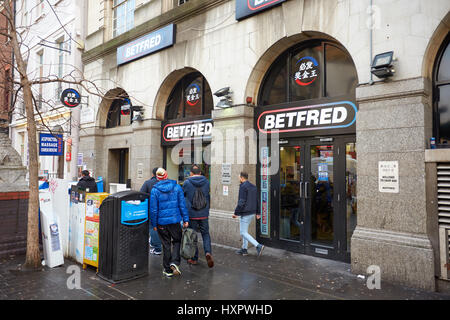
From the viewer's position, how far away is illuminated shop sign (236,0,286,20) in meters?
7.55

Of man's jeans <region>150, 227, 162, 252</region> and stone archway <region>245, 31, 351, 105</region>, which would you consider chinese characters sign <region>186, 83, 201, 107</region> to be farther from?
man's jeans <region>150, 227, 162, 252</region>

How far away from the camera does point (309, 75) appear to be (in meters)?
7.50

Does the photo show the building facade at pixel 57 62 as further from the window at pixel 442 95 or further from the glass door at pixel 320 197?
the window at pixel 442 95

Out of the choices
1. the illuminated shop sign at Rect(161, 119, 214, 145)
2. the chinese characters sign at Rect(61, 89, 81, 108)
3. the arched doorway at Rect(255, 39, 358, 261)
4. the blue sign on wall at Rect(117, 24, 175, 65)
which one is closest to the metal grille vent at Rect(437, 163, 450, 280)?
the arched doorway at Rect(255, 39, 358, 261)

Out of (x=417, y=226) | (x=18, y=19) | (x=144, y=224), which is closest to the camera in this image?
(x=417, y=226)

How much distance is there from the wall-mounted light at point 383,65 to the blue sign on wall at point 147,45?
644 cm

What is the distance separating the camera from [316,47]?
24.4 ft

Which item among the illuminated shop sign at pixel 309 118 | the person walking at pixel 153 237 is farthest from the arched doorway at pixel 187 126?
the person walking at pixel 153 237

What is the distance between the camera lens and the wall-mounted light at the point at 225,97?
8.21 meters

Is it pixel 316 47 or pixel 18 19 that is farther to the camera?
pixel 18 19

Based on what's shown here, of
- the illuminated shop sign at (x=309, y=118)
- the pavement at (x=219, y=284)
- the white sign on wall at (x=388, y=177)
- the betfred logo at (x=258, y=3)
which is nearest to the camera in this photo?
the pavement at (x=219, y=284)

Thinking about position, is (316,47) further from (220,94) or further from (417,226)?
(417,226)
